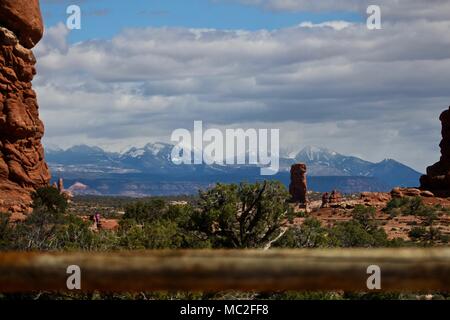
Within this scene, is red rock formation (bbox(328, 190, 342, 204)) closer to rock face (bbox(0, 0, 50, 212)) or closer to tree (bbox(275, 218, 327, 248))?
rock face (bbox(0, 0, 50, 212))

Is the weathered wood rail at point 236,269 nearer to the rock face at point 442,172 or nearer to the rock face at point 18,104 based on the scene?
→ the rock face at point 18,104

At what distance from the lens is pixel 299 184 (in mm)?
96625

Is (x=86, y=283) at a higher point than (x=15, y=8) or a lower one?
lower

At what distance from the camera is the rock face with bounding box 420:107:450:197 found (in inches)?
3076

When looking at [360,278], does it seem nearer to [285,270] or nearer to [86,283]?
[285,270]

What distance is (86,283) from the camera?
296 cm

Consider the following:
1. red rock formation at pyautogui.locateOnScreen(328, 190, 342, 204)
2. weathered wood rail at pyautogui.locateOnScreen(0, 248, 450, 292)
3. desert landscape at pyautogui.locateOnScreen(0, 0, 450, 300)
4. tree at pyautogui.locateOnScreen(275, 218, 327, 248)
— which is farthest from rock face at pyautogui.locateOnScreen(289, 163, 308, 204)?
weathered wood rail at pyautogui.locateOnScreen(0, 248, 450, 292)

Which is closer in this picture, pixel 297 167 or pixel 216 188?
pixel 216 188

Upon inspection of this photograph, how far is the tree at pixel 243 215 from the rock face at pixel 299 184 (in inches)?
2827

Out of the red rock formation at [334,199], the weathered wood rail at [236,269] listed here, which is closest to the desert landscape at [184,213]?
the red rock formation at [334,199]

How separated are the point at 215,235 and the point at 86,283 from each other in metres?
20.4

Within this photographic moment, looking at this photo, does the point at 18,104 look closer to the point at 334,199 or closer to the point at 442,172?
the point at 334,199
